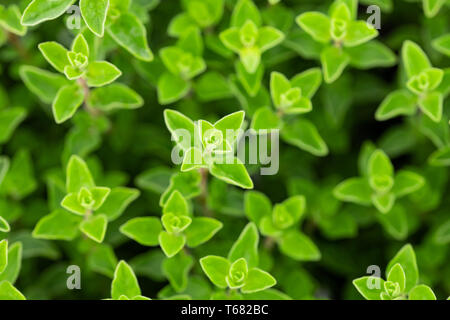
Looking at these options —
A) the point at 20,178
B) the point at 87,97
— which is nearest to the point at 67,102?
the point at 87,97

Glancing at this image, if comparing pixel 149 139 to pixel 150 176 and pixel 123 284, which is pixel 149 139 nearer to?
pixel 150 176

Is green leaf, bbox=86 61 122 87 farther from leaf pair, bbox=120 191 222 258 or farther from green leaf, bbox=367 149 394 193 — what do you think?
green leaf, bbox=367 149 394 193

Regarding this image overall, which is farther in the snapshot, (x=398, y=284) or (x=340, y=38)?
(x=340, y=38)

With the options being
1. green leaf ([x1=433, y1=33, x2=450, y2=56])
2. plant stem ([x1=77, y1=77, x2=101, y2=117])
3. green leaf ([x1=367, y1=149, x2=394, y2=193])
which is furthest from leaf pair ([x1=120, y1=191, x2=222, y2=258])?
green leaf ([x1=433, y1=33, x2=450, y2=56])

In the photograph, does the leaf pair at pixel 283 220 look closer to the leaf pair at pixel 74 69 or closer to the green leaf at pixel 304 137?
the green leaf at pixel 304 137

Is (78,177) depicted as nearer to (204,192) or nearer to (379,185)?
(204,192)

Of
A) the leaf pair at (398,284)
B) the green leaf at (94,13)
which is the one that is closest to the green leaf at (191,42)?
the green leaf at (94,13)
